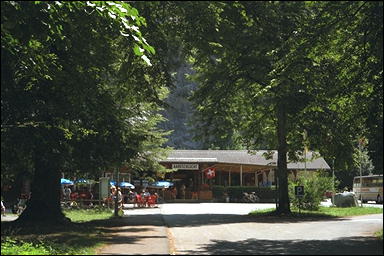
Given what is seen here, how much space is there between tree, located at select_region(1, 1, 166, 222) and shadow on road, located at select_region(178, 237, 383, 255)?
4.78 metres

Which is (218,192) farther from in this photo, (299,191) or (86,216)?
(86,216)

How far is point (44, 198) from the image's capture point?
63.6 feet

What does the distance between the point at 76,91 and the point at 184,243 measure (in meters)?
5.27

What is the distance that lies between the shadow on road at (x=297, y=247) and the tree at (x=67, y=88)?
4.78m

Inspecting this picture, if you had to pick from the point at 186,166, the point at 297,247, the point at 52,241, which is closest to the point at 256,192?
the point at 186,166

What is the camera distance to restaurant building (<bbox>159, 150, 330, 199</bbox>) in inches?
2076

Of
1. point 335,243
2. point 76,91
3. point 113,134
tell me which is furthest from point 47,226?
point 335,243

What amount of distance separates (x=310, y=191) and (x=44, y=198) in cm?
1564

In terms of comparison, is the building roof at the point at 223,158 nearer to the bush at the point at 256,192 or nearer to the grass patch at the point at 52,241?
the bush at the point at 256,192

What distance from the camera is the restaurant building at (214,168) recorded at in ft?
173

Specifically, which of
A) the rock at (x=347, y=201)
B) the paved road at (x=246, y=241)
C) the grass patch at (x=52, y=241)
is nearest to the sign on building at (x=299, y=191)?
the paved road at (x=246, y=241)

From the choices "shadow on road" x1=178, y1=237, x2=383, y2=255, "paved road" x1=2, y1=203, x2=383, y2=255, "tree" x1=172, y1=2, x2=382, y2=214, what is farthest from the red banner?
"shadow on road" x1=178, y1=237, x2=383, y2=255

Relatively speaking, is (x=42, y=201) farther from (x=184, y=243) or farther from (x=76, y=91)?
(x=184, y=243)

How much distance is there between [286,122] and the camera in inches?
1036
